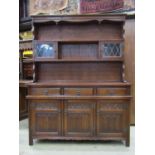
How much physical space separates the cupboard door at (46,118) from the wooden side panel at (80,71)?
0.59m

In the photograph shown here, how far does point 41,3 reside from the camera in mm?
4676

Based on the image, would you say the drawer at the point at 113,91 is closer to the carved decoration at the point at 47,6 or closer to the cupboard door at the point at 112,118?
the cupboard door at the point at 112,118

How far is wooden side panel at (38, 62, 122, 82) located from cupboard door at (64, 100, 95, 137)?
1.99 feet

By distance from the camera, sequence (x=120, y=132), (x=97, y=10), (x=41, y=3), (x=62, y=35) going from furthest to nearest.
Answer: (x=41, y=3) < (x=97, y=10) < (x=62, y=35) < (x=120, y=132)

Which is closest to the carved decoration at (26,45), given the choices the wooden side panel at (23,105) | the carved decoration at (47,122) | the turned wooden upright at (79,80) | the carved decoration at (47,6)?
the carved decoration at (47,6)

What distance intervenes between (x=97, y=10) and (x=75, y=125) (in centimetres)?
232

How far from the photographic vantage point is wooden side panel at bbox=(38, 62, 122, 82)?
367cm

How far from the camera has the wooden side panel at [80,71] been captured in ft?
12.0

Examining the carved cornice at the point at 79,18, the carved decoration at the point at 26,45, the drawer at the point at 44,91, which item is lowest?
the drawer at the point at 44,91

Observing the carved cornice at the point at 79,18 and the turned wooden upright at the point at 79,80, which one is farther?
the carved cornice at the point at 79,18
